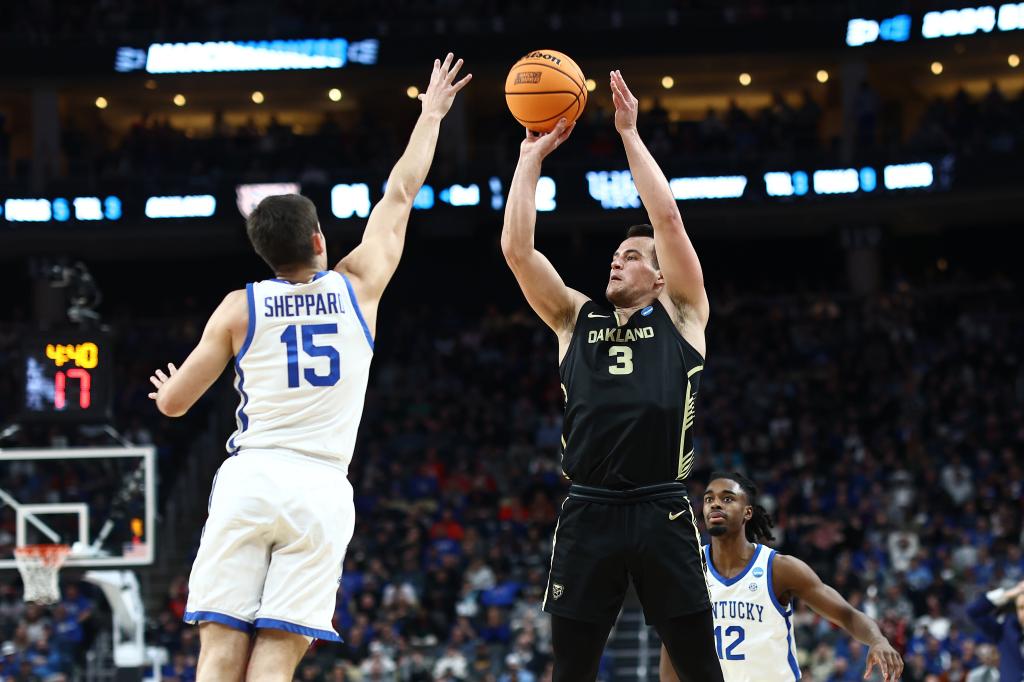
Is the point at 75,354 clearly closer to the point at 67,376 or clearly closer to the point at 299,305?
the point at 67,376

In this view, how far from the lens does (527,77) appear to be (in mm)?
6227

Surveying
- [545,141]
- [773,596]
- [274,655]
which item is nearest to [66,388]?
[773,596]

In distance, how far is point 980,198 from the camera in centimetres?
2439

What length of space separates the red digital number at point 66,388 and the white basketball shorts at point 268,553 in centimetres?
928

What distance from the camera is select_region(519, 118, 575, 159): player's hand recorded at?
5805mm

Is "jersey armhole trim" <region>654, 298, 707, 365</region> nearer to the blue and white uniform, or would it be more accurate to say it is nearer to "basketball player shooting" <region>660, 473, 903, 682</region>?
the blue and white uniform

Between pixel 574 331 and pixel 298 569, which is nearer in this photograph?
pixel 298 569

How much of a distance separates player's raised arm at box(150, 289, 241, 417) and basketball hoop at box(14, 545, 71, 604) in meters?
9.59

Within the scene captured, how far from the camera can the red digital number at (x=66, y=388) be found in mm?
13461

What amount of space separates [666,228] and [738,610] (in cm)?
249

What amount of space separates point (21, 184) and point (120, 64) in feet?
9.85

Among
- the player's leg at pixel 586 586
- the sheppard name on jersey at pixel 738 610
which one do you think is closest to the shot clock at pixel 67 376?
the sheppard name on jersey at pixel 738 610

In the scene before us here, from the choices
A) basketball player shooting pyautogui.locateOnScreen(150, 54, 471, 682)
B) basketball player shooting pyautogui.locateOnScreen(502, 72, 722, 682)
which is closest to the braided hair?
basketball player shooting pyautogui.locateOnScreen(502, 72, 722, 682)

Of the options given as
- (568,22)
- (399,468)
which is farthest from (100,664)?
(568,22)
